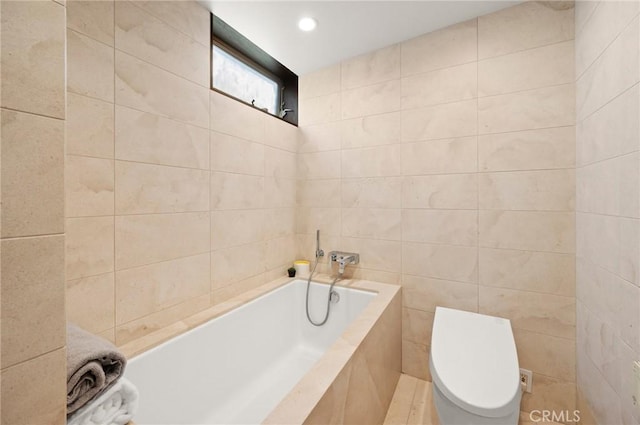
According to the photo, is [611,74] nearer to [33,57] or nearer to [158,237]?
[33,57]

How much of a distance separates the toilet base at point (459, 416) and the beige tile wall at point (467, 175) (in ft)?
2.14

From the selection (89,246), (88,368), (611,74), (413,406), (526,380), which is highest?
(611,74)

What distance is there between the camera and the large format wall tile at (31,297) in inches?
16.4

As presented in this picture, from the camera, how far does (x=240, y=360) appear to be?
62.6 inches

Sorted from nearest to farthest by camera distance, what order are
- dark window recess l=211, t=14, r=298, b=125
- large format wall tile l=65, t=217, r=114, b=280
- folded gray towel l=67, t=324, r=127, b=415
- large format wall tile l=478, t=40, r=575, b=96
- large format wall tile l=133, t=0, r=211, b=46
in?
1. folded gray towel l=67, t=324, r=127, b=415
2. large format wall tile l=65, t=217, r=114, b=280
3. large format wall tile l=133, t=0, r=211, b=46
4. large format wall tile l=478, t=40, r=575, b=96
5. dark window recess l=211, t=14, r=298, b=125

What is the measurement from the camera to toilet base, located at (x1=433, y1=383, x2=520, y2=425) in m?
0.99

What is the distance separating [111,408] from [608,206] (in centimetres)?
189

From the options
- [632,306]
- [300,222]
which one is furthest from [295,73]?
[632,306]

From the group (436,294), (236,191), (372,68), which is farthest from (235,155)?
(436,294)

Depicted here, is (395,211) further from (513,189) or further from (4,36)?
(4,36)

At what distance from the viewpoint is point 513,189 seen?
1.54 metres

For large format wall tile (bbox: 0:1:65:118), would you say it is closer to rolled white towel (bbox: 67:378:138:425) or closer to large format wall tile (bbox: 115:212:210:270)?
rolled white towel (bbox: 67:378:138:425)

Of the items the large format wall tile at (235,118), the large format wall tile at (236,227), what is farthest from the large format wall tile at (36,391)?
the large format wall tile at (235,118)

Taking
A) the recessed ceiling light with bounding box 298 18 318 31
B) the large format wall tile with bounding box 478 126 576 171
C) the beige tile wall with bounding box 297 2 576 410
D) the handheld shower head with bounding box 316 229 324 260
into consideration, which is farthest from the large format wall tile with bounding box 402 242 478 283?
the recessed ceiling light with bounding box 298 18 318 31
